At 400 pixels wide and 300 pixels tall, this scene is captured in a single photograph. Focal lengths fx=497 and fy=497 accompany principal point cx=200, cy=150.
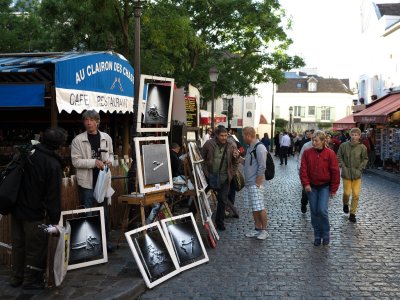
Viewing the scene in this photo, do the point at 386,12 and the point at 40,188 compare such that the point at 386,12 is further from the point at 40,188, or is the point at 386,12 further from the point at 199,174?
the point at 40,188

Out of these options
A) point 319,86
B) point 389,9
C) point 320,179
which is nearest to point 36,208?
point 320,179

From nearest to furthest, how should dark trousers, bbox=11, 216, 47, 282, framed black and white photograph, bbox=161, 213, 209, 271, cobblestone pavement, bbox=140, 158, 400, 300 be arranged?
dark trousers, bbox=11, 216, 47, 282 < cobblestone pavement, bbox=140, 158, 400, 300 < framed black and white photograph, bbox=161, 213, 209, 271

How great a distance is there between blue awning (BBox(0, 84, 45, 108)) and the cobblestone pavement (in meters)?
3.30

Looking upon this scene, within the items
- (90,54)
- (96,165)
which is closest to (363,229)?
(96,165)

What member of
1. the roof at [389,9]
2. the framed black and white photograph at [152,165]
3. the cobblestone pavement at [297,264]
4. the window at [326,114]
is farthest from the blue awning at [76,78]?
the window at [326,114]

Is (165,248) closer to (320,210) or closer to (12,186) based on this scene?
(12,186)

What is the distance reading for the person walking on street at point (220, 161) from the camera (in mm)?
8055

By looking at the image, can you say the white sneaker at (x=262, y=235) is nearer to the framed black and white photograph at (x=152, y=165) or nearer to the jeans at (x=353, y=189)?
the framed black and white photograph at (x=152, y=165)

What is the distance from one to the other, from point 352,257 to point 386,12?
2800 cm

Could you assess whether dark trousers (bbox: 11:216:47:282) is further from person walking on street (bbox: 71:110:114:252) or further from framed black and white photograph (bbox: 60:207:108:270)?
person walking on street (bbox: 71:110:114:252)

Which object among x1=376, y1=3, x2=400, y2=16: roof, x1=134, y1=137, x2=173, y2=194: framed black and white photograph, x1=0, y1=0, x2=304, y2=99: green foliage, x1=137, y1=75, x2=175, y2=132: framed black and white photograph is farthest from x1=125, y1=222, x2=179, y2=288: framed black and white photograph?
x1=376, y1=3, x2=400, y2=16: roof

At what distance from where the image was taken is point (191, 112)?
12703 millimetres

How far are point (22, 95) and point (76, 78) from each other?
0.92 metres

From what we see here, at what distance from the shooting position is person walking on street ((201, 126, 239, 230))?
317 inches
